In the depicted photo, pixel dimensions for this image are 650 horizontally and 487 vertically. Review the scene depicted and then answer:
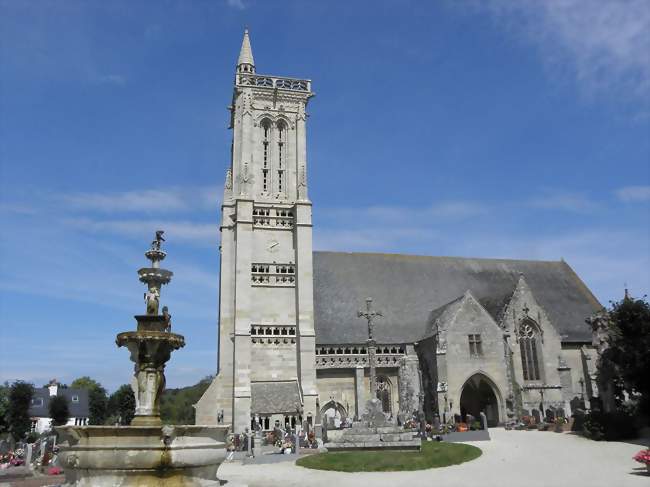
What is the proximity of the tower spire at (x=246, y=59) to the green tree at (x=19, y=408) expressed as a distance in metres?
37.5

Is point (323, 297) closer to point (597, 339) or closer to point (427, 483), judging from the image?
point (597, 339)

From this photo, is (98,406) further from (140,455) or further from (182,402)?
(140,455)

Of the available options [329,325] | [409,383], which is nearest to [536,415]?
[409,383]

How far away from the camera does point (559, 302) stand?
4384 cm

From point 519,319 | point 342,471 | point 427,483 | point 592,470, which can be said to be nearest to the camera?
point 427,483

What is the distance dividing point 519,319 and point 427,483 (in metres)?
24.4

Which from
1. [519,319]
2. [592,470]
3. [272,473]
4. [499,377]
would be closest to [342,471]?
[272,473]

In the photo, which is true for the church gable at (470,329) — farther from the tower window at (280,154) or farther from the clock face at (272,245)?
the tower window at (280,154)

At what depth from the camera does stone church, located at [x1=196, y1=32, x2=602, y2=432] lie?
34906 mm

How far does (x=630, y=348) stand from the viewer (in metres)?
27.0

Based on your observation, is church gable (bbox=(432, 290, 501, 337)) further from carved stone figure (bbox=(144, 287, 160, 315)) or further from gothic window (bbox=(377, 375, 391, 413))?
carved stone figure (bbox=(144, 287, 160, 315))

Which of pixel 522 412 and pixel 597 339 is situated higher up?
pixel 597 339

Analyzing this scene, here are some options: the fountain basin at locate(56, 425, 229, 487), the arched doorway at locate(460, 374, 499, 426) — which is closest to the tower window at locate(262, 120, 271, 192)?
the arched doorway at locate(460, 374, 499, 426)

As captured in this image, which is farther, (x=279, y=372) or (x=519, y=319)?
(x=519, y=319)
